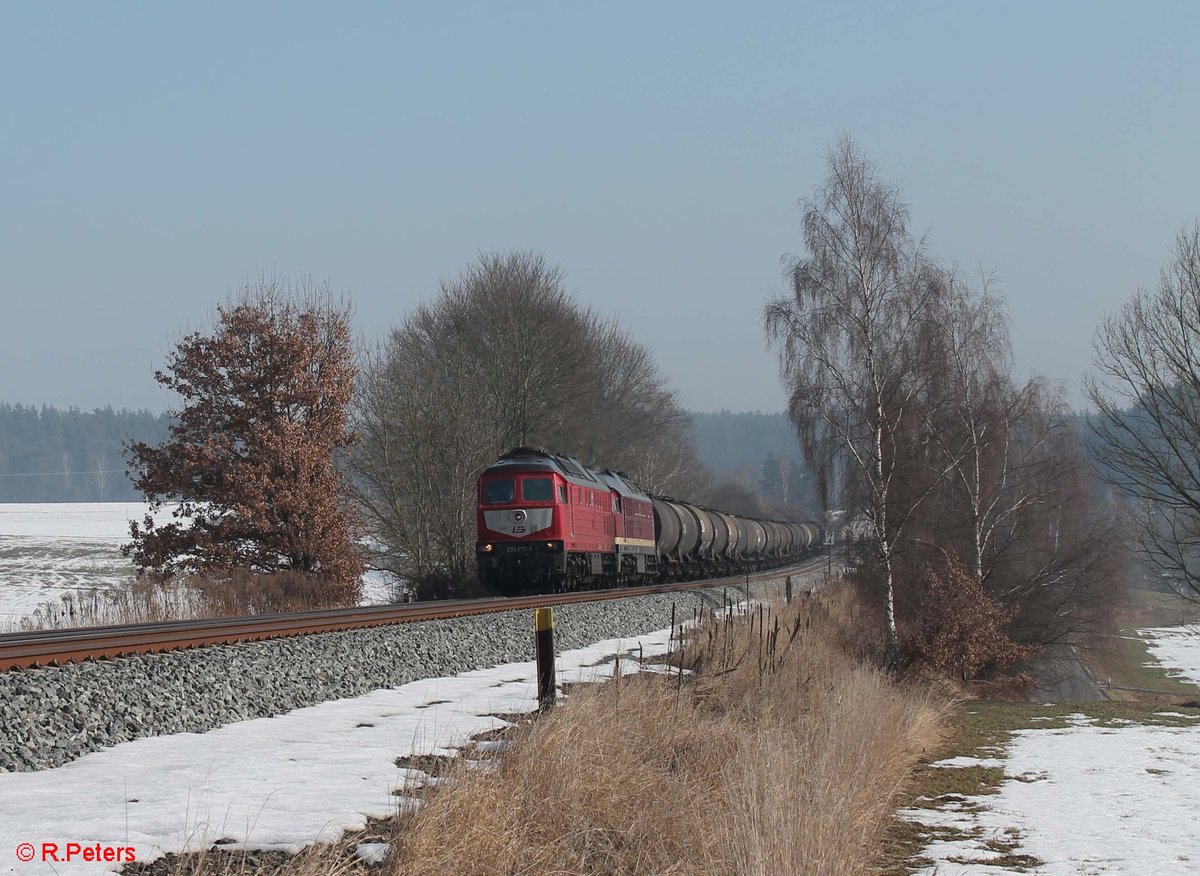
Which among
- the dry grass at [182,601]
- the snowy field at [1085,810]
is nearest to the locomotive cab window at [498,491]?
the dry grass at [182,601]

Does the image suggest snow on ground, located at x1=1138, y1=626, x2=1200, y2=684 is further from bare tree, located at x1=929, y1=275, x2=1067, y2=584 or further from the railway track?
the railway track

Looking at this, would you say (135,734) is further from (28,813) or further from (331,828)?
(331,828)

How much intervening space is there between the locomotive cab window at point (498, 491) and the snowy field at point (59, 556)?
6.19 m

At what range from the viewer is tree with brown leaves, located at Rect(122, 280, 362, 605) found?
26422 millimetres

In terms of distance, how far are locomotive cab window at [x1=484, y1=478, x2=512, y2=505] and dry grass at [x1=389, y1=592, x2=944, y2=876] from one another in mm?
17229

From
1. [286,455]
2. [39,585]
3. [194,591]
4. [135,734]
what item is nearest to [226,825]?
[135,734]

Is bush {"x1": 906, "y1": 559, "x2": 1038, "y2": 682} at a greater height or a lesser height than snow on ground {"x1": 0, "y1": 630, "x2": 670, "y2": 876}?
lesser

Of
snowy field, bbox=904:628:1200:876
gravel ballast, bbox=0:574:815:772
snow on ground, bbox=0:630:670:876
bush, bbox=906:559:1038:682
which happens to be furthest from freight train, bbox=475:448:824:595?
snow on ground, bbox=0:630:670:876

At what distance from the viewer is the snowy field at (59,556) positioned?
3934 cm

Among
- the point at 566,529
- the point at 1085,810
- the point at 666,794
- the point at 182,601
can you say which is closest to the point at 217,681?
the point at 666,794

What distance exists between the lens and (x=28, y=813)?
5.77 meters

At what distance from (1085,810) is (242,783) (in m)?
7.04

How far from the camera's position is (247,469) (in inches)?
1033

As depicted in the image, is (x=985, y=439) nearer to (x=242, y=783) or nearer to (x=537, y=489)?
(x=537, y=489)
